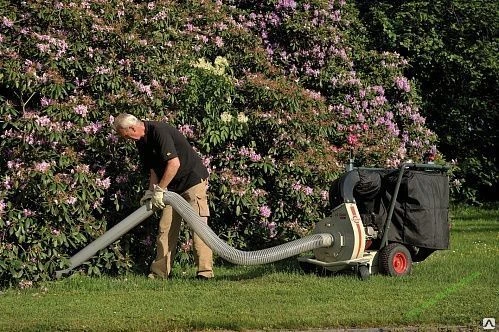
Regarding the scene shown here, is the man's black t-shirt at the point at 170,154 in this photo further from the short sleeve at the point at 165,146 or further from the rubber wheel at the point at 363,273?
the rubber wheel at the point at 363,273

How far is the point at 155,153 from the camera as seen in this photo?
31.2ft

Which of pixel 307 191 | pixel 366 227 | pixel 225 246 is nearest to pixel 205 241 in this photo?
pixel 225 246

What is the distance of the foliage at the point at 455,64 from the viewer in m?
17.3

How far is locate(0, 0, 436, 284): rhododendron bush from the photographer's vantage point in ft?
31.6

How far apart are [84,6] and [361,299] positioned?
4.62 metres

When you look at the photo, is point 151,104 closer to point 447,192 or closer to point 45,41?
point 45,41

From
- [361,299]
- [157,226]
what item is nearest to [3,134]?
[157,226]

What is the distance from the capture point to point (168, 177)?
933cm

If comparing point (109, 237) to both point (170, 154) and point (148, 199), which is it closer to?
point (148, 199)

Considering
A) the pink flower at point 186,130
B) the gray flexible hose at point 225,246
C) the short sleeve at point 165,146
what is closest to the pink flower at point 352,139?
the pink flower at point 186,130

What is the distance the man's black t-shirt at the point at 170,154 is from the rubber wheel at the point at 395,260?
1939 mm

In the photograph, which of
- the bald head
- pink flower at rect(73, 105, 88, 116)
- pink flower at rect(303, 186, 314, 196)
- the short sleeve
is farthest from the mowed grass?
pink flower at rect(73, 105, 88, 116)

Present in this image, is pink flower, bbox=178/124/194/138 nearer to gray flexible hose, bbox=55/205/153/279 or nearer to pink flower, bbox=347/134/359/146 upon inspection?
gray flexible hose, bbox=55/205/153/279

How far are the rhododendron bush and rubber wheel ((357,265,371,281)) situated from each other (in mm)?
1862
